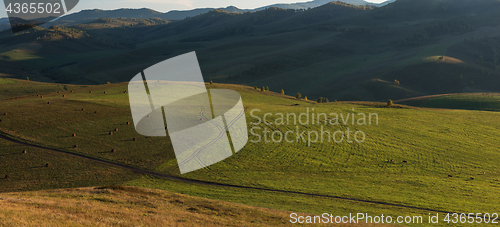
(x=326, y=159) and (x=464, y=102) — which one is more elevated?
(x=326, y=159)

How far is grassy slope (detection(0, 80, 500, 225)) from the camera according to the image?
101 feet

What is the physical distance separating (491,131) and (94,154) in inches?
2545

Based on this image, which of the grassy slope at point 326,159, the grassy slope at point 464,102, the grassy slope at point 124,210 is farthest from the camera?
the grassy slope at point 464,102

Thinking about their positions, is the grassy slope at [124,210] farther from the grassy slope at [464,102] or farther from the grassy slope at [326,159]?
the grassy slope at [464,102]

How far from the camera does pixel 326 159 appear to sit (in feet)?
137

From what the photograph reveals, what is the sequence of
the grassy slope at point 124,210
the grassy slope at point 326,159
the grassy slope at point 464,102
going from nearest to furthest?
the grassy slope at point 124,210, the grassy slope at point 326,159, the grassy slope at point 464,102

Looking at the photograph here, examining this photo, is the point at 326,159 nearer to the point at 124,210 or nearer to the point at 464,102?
the point at 124,210

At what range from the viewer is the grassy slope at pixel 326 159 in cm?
3075

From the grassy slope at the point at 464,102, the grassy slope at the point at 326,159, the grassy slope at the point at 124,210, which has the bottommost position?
the grassy slope at the point at 464,102

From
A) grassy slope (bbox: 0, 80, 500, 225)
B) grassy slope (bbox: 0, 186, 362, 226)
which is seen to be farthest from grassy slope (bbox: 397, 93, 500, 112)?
grassy slope (bbox: 0, 186, 362, 226)

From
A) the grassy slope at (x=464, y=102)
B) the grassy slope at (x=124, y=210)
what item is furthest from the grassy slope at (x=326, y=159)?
the grassy slope at (x=464, y=102)

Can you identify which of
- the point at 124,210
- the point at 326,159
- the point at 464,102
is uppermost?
the point at 124,210

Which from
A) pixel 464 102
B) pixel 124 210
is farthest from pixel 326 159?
pixel 464 102

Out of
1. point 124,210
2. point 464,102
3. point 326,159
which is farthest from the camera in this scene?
point 464,102
